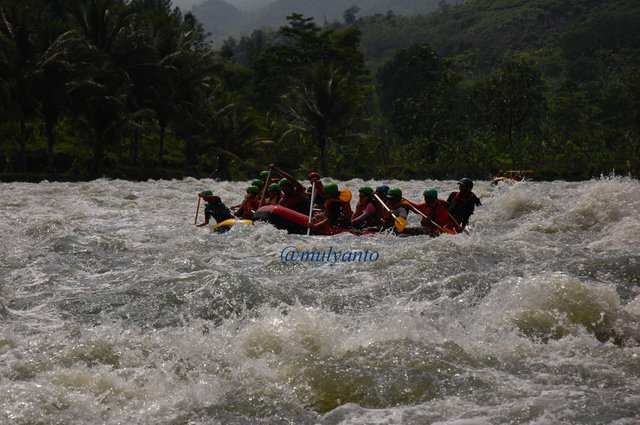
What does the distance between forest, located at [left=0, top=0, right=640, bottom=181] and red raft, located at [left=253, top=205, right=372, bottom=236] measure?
596 inches

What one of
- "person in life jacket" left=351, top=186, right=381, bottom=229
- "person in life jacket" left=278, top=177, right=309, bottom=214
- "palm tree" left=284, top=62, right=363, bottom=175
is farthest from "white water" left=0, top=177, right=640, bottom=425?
"palm tree" left=284, top=62, right=363, bottom=175

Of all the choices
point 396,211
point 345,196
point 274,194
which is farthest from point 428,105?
point 396,211

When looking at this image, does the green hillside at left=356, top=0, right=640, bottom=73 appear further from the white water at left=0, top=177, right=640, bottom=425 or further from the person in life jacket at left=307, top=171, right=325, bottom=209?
the white water at left=0, top=177, right=640, bottom=425

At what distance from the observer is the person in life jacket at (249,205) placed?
1223 centimetres

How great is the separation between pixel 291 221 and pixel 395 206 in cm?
174

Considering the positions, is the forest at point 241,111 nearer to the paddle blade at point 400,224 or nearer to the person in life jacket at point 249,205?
the person in life jacket at point 249,205

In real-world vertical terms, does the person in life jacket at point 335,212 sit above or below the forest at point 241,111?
below

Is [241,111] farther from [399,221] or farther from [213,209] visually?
[399,221]

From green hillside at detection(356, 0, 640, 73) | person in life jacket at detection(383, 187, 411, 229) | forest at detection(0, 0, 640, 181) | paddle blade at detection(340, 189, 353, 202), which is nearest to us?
person in life jacket at detection(383, 187, 411, 229)

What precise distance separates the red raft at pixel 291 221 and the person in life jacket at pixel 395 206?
21.2 inches

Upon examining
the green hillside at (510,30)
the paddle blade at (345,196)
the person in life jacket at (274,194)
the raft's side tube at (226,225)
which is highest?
the green hillside at (510,30)

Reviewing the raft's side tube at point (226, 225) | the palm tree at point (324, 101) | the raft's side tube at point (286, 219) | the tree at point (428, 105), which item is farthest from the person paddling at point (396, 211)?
the tree at point (428, 105)

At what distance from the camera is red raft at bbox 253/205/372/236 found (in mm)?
10492

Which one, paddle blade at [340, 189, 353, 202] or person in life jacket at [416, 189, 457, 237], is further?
paddle blade at [340, 189, 353, 202]
